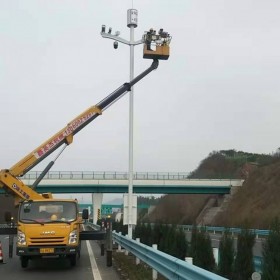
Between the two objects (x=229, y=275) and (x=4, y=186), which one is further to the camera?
(x=4, y=186)

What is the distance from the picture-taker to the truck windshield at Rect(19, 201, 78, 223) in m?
15.3

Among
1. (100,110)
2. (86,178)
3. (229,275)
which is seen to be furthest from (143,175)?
(229,275)

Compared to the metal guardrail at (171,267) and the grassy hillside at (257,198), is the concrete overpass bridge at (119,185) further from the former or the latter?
the metal guardrail at (171,267)

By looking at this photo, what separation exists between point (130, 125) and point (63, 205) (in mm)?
6443

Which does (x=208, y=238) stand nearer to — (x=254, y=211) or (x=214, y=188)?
(x=254, y=211)

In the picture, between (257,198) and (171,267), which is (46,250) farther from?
(257,198)

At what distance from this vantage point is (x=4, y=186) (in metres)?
20.9

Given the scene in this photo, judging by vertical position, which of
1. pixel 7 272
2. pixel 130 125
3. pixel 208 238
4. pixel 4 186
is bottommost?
pixel 7 272

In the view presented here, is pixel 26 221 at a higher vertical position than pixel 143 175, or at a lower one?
lower

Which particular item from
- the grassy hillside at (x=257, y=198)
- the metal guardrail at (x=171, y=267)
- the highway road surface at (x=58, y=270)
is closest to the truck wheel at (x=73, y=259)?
the highway road surface at (x=58, y=270)

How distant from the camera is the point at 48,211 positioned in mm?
15672

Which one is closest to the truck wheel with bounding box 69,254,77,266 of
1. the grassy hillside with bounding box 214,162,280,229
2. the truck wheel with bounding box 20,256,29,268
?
the truck wheel with bounding box 20,256,29,268

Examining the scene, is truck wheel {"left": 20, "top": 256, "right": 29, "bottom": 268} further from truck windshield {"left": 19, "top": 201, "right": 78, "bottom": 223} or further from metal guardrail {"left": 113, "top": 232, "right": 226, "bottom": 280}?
metal guardrail {"left": 113, "top": 232, "right": 226, "bottom": 280}

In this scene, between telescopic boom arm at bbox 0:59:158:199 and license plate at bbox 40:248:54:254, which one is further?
telescopic boom arm at bbox 0:59:158:199
